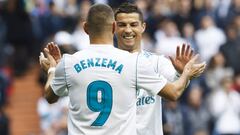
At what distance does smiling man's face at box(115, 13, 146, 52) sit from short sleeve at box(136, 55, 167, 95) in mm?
1541

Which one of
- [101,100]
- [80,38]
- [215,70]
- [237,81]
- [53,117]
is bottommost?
[53,117]

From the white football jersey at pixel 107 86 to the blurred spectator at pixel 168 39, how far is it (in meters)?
10.4

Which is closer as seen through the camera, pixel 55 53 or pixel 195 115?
pixel 55 53

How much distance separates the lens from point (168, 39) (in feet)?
62.7

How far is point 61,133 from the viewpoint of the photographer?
1677 centimetres

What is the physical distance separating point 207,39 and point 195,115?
2364 millimetres

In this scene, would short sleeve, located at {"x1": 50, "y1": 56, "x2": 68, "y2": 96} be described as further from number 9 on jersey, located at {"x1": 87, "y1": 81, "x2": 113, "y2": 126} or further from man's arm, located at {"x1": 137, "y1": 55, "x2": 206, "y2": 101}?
man's arm, located at {"x1": 137, "y1": 55, "x2": 206, "y2": 101}

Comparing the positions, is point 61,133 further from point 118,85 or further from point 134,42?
point 118,85

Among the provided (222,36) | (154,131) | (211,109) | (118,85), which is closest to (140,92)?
(154,131)

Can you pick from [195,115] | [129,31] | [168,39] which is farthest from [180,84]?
[168,39]

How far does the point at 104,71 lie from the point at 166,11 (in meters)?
12.5

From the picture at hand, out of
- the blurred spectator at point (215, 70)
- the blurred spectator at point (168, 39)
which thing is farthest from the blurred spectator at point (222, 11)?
the blurred spectator at point (215, 70)

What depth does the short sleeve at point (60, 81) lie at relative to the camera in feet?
27.2

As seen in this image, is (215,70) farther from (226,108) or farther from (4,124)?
(4,124)
